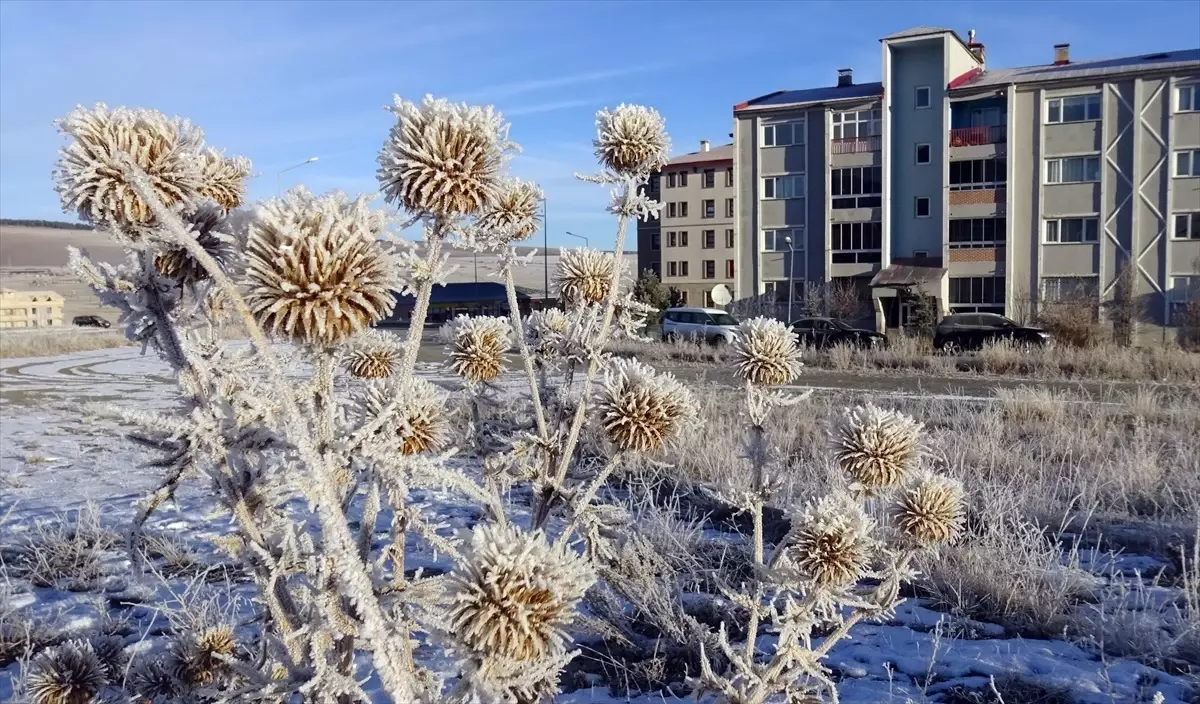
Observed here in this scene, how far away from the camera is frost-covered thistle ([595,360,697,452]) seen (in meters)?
2.39

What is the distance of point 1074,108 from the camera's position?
36.6 m

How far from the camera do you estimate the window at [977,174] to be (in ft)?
124

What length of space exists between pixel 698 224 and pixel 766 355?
47.9 meters

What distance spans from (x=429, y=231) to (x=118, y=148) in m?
0.53

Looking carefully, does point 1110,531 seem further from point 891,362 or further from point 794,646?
point 891,362

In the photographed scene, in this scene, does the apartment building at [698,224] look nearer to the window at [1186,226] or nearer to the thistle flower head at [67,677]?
the window at [1186,226]

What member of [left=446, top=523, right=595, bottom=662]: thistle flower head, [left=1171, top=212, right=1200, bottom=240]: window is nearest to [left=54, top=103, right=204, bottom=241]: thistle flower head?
[left=446, top=523, right=595, bottom=662]: thistle flower head

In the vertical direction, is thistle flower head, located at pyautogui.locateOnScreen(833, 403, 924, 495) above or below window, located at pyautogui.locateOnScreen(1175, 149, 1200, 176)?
below

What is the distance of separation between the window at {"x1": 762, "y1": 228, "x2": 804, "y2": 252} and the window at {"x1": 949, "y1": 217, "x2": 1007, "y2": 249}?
23.6 ft

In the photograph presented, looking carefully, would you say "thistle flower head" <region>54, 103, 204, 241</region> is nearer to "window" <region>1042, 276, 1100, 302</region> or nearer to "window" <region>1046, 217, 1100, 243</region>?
"window" <region>1042, 276, 1100, 302</region>

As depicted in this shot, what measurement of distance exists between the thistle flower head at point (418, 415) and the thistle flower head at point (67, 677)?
1.04 m

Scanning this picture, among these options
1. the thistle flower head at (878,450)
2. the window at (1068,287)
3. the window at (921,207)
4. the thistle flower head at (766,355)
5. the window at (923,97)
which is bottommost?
the thistle flower head at (878,450)

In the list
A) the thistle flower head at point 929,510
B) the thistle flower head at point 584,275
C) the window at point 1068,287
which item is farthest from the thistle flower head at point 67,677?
the window at point 1068,287

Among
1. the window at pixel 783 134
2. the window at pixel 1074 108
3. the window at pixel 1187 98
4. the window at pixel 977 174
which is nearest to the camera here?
the window at pixel 1187 98
